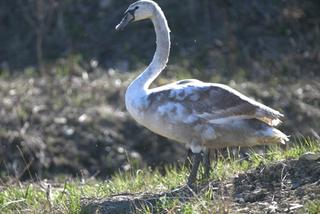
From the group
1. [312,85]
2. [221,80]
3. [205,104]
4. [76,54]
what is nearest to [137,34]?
[76,54]

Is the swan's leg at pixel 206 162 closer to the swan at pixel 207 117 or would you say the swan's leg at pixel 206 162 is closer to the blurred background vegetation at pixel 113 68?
the swan at pixel 207 117

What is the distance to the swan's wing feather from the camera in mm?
7480

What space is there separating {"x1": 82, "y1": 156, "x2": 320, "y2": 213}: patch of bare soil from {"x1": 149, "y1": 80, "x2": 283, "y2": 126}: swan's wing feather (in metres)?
0.57

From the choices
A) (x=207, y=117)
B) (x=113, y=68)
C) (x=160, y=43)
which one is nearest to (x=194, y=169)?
(x=207, y=117)

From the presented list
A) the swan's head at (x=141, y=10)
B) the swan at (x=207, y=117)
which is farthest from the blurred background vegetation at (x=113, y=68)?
the swan at (x=207, y=117)

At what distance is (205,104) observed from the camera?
7.55 m

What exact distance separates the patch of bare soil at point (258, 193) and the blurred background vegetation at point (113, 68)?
14.5ft

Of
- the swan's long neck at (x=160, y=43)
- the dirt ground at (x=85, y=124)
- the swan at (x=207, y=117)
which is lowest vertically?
the dirt ground at (x=85, y=124)

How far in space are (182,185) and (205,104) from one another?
71 cm

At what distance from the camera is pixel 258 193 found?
261 inches

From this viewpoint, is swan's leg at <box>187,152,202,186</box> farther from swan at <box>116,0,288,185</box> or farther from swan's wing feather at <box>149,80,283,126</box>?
swan's wing feather at <box>149,80,283,126</box>

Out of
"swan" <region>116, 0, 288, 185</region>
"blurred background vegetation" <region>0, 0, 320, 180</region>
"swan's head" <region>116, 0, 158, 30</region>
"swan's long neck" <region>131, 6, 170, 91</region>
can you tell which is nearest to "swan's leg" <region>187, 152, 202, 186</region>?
"swan" <region>116, 0, 288, 185</region>

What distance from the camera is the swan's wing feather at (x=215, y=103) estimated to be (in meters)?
7.48

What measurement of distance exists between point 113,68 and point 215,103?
6.81 metres
